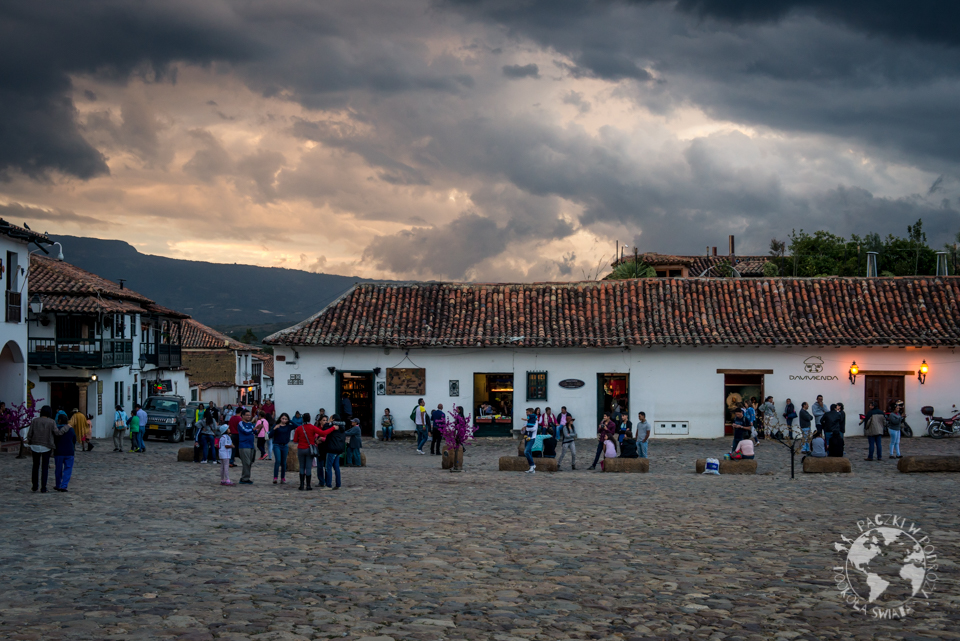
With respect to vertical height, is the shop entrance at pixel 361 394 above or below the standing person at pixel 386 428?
above

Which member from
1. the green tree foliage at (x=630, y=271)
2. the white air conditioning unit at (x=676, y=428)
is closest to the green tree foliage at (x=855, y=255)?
the green tree foliage at (x=630, y=271)

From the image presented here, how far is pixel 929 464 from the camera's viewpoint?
19.0m

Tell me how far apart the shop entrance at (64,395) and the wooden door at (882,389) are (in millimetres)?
32679

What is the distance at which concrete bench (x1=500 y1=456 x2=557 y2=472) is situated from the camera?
20.2 meters

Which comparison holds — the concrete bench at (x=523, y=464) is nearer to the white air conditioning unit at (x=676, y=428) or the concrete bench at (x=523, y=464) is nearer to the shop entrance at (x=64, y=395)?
the white air conditioning unit at (x=676, y=428)

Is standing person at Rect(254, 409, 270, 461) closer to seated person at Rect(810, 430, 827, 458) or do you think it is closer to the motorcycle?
seated person at Rect(810, 430, 827, 458)

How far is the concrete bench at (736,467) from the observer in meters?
19.6

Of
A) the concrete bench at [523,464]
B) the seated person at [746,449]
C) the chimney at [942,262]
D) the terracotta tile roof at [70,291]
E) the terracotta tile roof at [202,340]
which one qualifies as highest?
the chimney at [942,262]

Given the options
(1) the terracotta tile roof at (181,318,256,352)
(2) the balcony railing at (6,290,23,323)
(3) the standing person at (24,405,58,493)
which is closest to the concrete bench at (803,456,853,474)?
(3) the standing person at (24,405,58,493)

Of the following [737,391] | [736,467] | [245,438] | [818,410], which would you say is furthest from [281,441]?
[737,391]

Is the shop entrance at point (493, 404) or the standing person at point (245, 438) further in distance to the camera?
the shop entrance at point (493, 404)

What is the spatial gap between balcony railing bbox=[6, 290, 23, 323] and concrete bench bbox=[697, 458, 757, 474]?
896 inches

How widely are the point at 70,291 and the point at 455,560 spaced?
33.8 metres

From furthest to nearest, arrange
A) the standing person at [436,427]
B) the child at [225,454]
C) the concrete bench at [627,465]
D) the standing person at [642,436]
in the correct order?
the standing person at [436,427], the standing person at [642,436], the concrete bench at [627,465], the child at [225,454]
